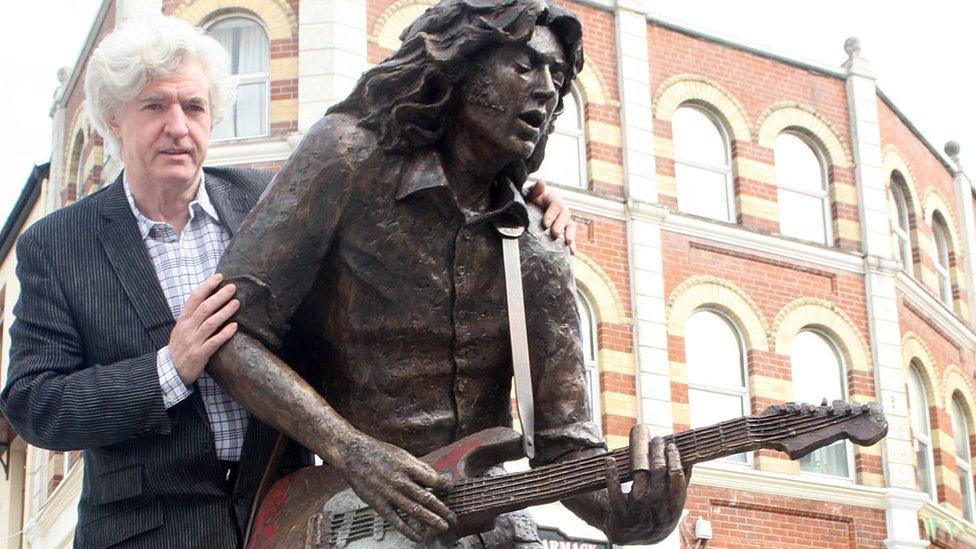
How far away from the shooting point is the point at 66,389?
3604mm

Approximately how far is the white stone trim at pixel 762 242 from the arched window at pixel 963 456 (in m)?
4.22

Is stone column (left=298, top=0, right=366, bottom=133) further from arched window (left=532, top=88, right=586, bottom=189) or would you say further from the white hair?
the white hair

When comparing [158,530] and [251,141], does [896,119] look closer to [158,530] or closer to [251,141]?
[251,141]

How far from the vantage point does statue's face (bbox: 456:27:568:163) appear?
3.57 meters

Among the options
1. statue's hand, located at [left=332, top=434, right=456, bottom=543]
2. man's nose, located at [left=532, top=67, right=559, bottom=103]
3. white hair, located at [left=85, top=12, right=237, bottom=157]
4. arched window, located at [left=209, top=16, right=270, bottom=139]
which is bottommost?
statue's hand, located at [left=332, top=434, right=456, bottom=543]

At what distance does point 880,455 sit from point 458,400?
21232 millimetres

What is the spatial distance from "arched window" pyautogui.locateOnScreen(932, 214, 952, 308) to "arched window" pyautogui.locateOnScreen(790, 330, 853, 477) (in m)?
5.23

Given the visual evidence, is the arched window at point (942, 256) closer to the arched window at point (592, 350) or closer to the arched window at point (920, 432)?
the arched window at point (920, 432)

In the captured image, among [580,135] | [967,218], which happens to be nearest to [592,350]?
[580,135]

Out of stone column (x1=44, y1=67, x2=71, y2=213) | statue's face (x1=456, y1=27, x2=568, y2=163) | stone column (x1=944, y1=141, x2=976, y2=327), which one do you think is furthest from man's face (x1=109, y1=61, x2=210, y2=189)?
stone column (x1=944, y1=141, x2=976, y2=327)

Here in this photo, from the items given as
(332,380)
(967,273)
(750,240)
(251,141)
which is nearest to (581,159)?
(750,240)

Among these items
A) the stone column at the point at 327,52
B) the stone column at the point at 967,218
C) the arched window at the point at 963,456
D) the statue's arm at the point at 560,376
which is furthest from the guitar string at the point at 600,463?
the stone column at the point at 967,218

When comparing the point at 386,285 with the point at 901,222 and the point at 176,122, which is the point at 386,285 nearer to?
the point at 176,122

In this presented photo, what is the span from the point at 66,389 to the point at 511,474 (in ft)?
3.12
